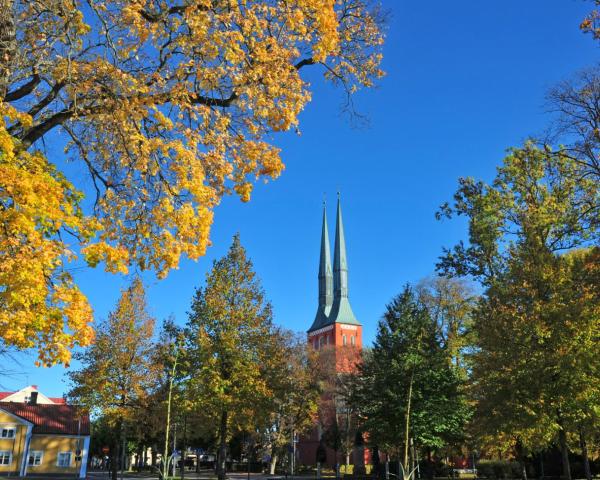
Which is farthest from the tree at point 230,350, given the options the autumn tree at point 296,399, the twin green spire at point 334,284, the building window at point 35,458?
the twin green spire at point 334,284

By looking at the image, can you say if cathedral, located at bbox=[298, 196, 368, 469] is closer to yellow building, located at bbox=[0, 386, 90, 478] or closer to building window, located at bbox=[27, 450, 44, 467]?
yellow building, located at bbox=[0, 386, 90, 478]

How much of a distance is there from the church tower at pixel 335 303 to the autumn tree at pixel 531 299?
67.1 m

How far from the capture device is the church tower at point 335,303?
94.6 m

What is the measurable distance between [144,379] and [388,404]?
14547 millimetres

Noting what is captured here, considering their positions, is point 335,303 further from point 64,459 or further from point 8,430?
point 8,430

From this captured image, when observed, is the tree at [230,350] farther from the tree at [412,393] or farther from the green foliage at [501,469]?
the green foliage at [501,469]

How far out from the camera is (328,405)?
56.7m

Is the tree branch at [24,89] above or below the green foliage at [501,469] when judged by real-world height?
above

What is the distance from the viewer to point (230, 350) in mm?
28297

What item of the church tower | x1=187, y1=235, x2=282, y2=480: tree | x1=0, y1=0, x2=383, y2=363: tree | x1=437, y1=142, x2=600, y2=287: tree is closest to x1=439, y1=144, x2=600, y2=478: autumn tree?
x1=437, y1=142, x2=600, y2=287: tree

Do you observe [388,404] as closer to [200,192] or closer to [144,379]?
[144,379]

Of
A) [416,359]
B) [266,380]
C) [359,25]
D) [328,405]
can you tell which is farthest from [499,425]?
[328,405]

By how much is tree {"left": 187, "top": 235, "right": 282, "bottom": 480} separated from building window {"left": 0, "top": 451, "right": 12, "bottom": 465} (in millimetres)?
25563

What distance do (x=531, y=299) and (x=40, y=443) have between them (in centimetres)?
4287
